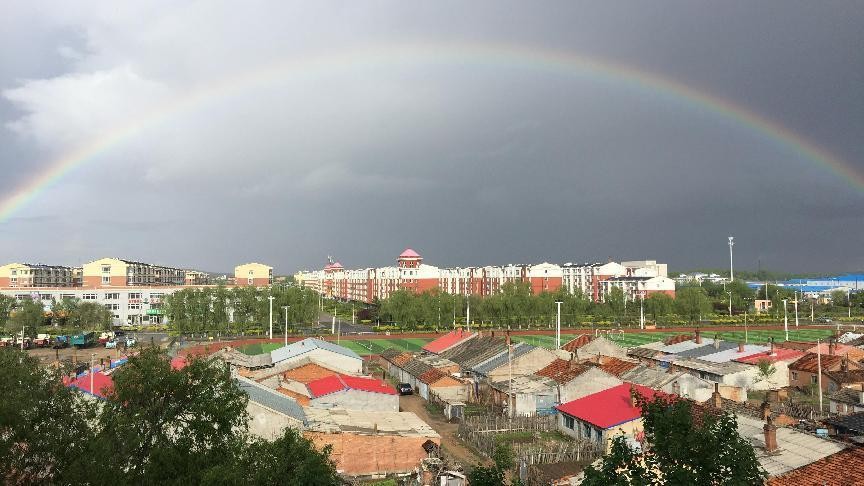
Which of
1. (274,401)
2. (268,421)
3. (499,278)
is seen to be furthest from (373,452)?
(499,278)

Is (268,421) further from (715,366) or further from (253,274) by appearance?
(253,274)

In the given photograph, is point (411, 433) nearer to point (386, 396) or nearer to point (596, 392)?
point (386, 396)

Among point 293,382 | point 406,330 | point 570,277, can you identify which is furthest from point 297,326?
point 570,277

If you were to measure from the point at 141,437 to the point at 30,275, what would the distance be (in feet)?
461

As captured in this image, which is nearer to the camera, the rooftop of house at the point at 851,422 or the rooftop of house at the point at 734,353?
the rooftop of house at the point at 851,422

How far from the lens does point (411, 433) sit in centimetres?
2709

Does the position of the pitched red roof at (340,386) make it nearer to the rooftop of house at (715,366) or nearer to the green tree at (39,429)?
the green tree at (39,429)

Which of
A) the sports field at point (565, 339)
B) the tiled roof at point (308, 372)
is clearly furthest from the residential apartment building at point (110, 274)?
Answer: the tiled roof at point (308, 372)

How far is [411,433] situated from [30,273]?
132294mm

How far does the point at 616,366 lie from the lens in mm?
43906

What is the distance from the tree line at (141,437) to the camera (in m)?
12.1

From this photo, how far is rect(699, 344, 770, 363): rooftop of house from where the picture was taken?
4793cm

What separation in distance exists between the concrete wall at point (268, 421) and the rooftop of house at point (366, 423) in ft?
2.85

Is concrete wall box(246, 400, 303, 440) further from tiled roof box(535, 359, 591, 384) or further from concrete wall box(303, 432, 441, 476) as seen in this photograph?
tiled roof box(535, 359, 591, 384)
